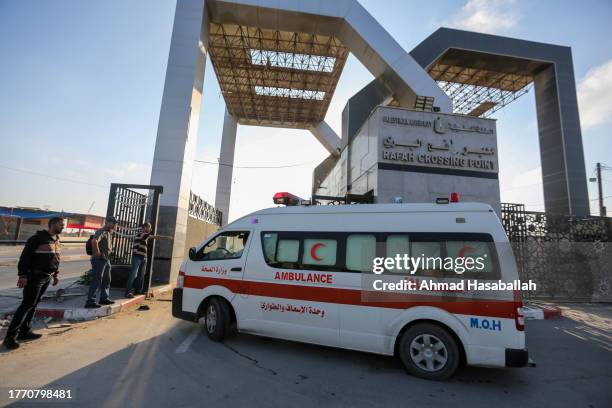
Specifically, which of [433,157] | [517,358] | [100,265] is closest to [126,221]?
[100,265]

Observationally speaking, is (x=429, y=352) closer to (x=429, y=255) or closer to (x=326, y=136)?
(x=429, y=255)

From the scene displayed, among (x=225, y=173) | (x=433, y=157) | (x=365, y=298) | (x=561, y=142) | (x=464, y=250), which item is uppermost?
(x=225, y=173)

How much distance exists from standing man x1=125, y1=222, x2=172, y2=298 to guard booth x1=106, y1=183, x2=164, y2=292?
19cm

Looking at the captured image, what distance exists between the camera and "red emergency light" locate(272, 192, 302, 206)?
18.9 ft

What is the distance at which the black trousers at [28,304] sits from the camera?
13.6ft

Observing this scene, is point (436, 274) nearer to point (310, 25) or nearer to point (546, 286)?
point (546, 286)

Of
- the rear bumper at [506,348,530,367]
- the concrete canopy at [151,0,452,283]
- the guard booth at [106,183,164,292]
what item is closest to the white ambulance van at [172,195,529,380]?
the rear bumper at [506,348,530,367]

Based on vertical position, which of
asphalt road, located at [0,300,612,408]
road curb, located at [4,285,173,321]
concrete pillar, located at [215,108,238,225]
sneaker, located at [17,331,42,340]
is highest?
concrete pillar, located at [215,108,238,225]

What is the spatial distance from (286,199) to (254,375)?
9.96 feet

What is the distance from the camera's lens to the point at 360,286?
408 cm

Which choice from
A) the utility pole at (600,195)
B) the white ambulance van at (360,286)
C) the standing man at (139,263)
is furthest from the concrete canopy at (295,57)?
the utility pole at (600,195)

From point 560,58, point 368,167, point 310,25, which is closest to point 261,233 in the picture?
point 368,167

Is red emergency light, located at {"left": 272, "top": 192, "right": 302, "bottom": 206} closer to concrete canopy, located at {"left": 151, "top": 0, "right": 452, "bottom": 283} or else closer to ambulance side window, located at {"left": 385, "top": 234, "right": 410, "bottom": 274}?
ambulance side window, located at {"left": 385, "top": 234, "right": 410, "bottom": 274}

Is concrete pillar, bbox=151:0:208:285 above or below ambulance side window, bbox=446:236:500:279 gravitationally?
above
